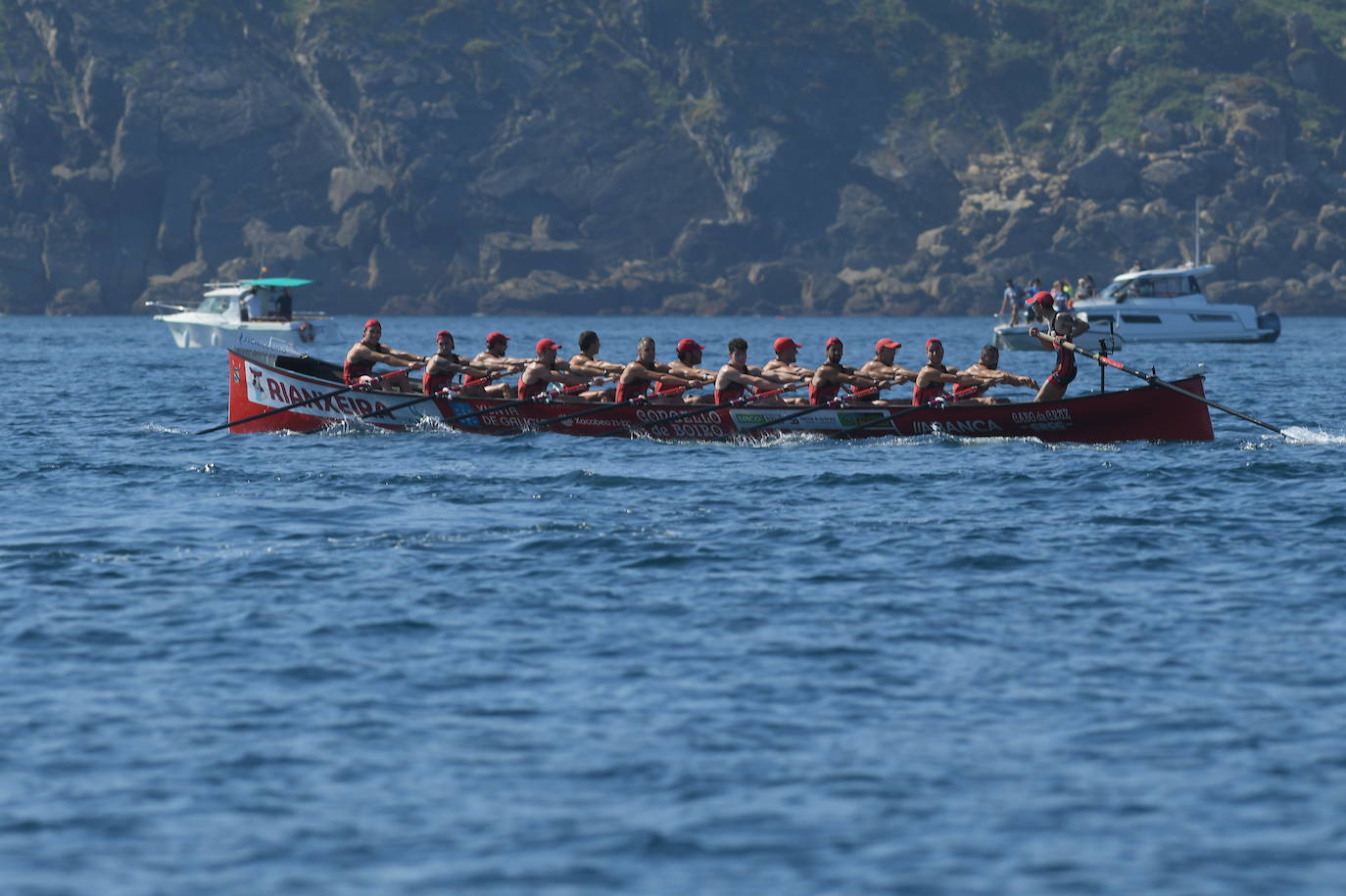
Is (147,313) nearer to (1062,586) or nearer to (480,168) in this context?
(480,168)

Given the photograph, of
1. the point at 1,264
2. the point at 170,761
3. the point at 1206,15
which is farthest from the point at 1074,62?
the point at 170,761

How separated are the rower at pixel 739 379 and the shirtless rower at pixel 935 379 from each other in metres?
2.14

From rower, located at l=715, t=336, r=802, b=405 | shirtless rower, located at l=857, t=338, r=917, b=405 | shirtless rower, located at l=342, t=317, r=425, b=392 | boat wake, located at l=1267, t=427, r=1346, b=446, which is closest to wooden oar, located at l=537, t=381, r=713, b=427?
rower, located at l=715, t=336, r=802, b=405

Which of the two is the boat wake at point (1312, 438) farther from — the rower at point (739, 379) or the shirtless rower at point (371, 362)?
the shirtless rower at point (371, 362)

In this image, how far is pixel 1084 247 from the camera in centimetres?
14175

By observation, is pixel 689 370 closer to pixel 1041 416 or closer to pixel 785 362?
pixel 785 362

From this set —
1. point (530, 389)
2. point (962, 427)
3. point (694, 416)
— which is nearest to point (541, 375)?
point (530, 389)

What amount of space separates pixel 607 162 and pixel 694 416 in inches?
4951

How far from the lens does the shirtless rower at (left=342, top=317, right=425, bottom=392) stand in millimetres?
29484

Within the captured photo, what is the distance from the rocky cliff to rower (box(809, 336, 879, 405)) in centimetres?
11819

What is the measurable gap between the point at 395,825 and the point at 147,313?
5788 inches

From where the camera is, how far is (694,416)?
27312mm

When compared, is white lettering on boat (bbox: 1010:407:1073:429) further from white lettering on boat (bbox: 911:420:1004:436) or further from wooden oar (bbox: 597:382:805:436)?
wooden oar (bbox: 597:382:805:436)

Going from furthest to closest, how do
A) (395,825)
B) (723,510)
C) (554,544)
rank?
1. (723,510)
2. (554,544)
3. (395,825)
